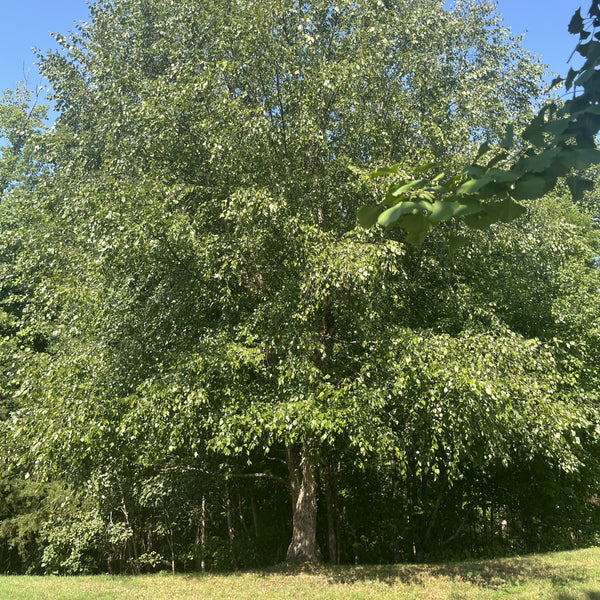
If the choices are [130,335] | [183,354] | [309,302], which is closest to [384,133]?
[309,302]

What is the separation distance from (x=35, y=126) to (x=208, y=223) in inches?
555

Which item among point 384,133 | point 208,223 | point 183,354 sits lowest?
point 183,354

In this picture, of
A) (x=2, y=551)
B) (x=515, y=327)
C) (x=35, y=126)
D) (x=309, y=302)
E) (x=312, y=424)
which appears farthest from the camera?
(x=35, y=126)

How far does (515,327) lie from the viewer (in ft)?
34.8

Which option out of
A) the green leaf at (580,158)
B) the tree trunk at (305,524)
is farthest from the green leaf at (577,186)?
the tree trunk at (305,524)

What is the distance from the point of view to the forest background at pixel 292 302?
688 centimetres

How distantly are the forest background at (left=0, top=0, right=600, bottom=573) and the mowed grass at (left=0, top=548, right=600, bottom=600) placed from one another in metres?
1.41

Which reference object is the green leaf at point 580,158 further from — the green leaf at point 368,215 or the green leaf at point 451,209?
the green leaf at point 368,215

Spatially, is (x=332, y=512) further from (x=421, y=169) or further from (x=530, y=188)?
(x=421, y=169)

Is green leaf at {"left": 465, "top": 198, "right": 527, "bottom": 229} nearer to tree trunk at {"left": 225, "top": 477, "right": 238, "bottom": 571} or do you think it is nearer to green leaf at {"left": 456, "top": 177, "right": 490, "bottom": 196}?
green leaf at {"left": 456, "top": 177, "right": 490, "bottom": 196}

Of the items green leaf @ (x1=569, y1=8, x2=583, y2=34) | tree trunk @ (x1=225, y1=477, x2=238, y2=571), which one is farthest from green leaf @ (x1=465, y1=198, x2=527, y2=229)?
tree trunk @ (x1=225, y1=477, x2=238, y2=571)

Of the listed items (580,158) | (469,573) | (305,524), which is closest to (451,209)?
(580,158)

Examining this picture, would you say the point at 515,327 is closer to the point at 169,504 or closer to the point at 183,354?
the point at 183,354

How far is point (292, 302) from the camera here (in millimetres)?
7539
